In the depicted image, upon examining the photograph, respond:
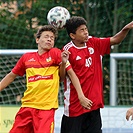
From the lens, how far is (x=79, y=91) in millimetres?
5469

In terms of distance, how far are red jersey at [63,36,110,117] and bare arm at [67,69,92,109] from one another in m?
0.15

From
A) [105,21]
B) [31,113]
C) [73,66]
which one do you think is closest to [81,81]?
[73,66]

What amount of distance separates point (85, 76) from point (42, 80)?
0.47 metres

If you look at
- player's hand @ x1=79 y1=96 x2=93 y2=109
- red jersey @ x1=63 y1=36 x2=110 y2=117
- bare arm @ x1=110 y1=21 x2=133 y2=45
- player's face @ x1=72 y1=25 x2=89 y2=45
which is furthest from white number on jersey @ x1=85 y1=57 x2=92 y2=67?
player's hand @ x1=79 y1=96 x2=93 y2=109

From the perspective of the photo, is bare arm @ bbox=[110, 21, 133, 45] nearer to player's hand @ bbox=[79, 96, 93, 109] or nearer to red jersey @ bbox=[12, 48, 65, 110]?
red jersey @ bbox=[12, 48, 65, 110]

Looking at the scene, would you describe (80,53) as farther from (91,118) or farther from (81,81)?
(91,118)

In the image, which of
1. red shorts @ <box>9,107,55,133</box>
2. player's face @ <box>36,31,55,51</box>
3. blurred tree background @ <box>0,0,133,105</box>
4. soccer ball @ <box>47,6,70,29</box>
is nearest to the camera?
red shorts @ <box>9,107,55,133</box>

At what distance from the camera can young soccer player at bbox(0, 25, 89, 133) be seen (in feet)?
17.8

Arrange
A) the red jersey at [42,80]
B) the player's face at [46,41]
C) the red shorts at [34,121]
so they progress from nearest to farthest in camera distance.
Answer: the red shorts at [34,121] → the red jersey at [42,80] → the player's face at [46,41]

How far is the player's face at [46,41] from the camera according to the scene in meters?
5.67

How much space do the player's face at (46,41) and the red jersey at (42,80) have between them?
2.4 inches

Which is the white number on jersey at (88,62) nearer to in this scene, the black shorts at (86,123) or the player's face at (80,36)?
the player's face at (80,36)

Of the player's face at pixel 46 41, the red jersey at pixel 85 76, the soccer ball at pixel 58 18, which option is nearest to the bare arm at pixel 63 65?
the red jersey at pixel 85 76

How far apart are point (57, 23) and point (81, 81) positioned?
0.73m
